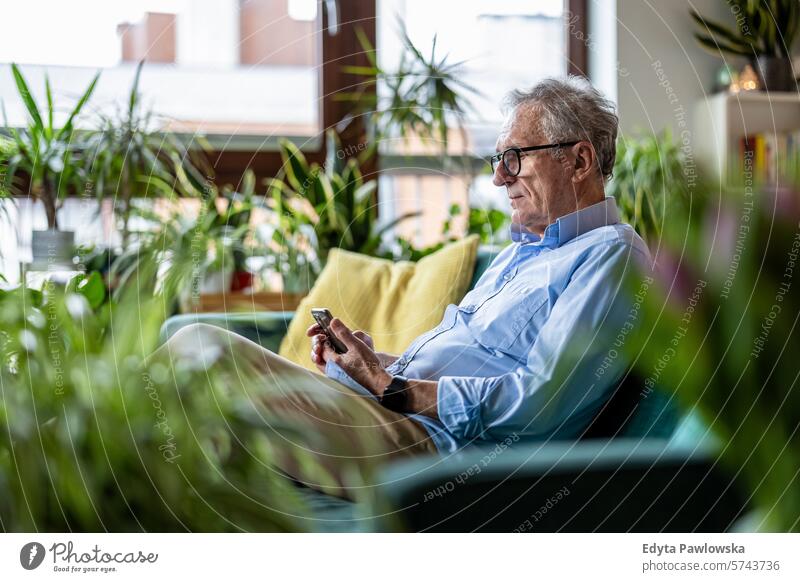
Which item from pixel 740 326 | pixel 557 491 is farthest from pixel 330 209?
pixel 740 326

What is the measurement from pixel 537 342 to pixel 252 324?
0.62m

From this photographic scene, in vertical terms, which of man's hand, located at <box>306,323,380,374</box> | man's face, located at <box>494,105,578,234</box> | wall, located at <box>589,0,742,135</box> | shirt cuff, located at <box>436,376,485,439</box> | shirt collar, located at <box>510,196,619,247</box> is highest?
wall, located at <box>589,0,742,135</box>

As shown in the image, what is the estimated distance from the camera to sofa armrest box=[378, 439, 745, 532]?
0.68m

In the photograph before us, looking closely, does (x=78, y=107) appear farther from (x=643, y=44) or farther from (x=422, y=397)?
(x=643, y=44)

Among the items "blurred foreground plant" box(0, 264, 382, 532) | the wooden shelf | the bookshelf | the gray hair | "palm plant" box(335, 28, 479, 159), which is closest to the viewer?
"blurred foreground plant" box(0, 264, 382, 532)

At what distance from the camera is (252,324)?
4.33ft

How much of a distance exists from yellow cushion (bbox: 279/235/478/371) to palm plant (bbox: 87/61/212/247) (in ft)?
1.10

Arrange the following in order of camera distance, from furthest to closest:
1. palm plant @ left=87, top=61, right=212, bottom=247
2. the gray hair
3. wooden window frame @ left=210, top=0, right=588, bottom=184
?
wooden window frame @ left=210, top=0, right=588, bottom=184, palm plant @ left=87, top=61, right=212, bottom=247, the gray hair

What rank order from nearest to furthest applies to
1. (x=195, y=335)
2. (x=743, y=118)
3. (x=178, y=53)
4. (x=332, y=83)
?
(x=195, y=335), (x=178, y=53), (x=743, y=118), (x=332, y=83)

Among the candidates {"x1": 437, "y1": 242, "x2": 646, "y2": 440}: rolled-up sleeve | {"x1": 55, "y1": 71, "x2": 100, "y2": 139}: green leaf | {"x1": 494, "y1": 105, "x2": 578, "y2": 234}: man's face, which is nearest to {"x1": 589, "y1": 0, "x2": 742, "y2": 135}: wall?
{"x1": 494, "y1": 105, "x2": 578, "y2": 234}: man's face

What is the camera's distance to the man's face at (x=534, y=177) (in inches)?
36.2

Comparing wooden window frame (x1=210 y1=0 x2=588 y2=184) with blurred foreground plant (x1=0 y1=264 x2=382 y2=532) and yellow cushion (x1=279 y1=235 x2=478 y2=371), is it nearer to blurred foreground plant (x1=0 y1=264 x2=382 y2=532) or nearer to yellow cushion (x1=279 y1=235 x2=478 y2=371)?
yellow cushion (x1=279 y1=235 x2=478 y2=371)
